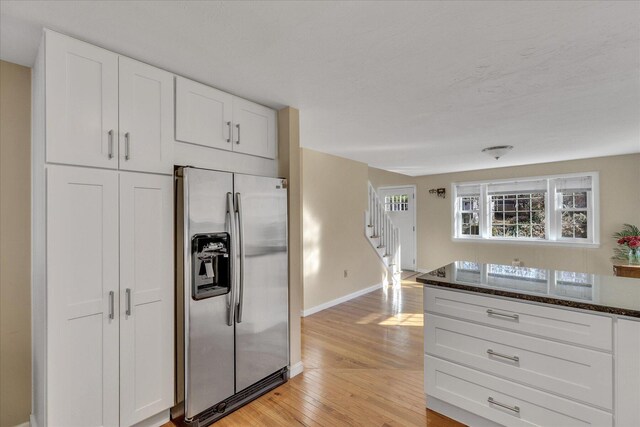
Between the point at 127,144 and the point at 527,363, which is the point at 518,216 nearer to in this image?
the point at 527,363

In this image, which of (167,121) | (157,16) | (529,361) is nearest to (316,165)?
(167,121)

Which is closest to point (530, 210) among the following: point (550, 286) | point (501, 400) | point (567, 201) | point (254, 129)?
point (567, 201)

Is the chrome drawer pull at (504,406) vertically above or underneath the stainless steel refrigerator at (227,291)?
underneath

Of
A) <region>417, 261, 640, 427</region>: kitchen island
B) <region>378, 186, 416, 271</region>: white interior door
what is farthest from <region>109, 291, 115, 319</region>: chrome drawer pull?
<region>378, 186, 416, 271</region>: white interior door

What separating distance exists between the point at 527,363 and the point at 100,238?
8.63 feet

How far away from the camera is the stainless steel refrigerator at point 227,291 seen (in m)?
2.01

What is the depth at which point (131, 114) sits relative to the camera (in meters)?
1.87

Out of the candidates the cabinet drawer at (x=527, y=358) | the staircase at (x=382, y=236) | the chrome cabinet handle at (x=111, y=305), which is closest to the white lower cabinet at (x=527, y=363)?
the cabinet drawer at (x=527, y=358)

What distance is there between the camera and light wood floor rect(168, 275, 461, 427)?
84.1 inches

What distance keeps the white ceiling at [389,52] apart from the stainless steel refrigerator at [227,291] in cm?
77

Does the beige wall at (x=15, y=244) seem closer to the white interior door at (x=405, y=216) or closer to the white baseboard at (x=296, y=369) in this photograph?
the white baseboard at (x=296, y=369)

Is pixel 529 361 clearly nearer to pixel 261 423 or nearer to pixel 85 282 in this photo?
pixel 261 423

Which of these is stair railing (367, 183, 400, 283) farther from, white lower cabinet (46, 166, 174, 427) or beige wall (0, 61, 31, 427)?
beige wall (0, 61, 31, 427)

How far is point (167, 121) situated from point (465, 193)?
6216mm
